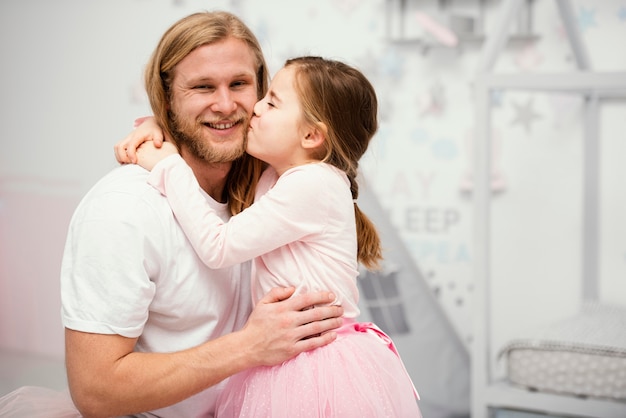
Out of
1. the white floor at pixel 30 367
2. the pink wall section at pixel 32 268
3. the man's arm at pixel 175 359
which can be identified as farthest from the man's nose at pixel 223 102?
the white floor at pixel 30 367

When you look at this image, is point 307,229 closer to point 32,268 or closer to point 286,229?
point 286,229

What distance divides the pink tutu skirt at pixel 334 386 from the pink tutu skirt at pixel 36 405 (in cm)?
32

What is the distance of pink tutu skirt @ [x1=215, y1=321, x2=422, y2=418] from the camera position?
50.0 inches

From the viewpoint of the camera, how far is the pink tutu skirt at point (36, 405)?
1.44 metres

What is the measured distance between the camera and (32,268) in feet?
9.75

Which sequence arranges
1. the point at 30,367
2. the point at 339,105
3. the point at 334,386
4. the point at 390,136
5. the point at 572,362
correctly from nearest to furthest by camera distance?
the point at 334,386, the point at 339,105, the point at 572,362, the point at 390,136, the point at 30,367

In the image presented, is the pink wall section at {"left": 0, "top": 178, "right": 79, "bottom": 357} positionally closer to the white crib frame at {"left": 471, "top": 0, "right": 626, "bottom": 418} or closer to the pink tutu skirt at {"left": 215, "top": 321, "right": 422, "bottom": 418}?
the white crib frame at {"left": 471, "top": 0, "right": 626, "bottom": 418}

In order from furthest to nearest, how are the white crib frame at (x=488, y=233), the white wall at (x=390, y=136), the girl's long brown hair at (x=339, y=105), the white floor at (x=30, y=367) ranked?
1. the white floor at (x=30, y=367)
2. the white wall at (x=390, y=136)
3. the white crib frame at (x=488, y=233)
4. the girl's long brown hair at (x=339, y=105)

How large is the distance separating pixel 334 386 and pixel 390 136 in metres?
1.66

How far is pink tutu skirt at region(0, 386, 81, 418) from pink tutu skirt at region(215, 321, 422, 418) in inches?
12.7

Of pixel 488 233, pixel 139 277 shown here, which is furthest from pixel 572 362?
pixel 139 277

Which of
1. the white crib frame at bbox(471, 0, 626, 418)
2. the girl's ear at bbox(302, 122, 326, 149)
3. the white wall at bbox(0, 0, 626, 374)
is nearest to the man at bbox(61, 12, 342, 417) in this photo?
the girl's ear at bbox(302, 122, 326, 149)

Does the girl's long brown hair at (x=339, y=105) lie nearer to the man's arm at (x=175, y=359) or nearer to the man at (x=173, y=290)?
the man at (x=173, y=290)

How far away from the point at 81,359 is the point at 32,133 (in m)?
2.01
